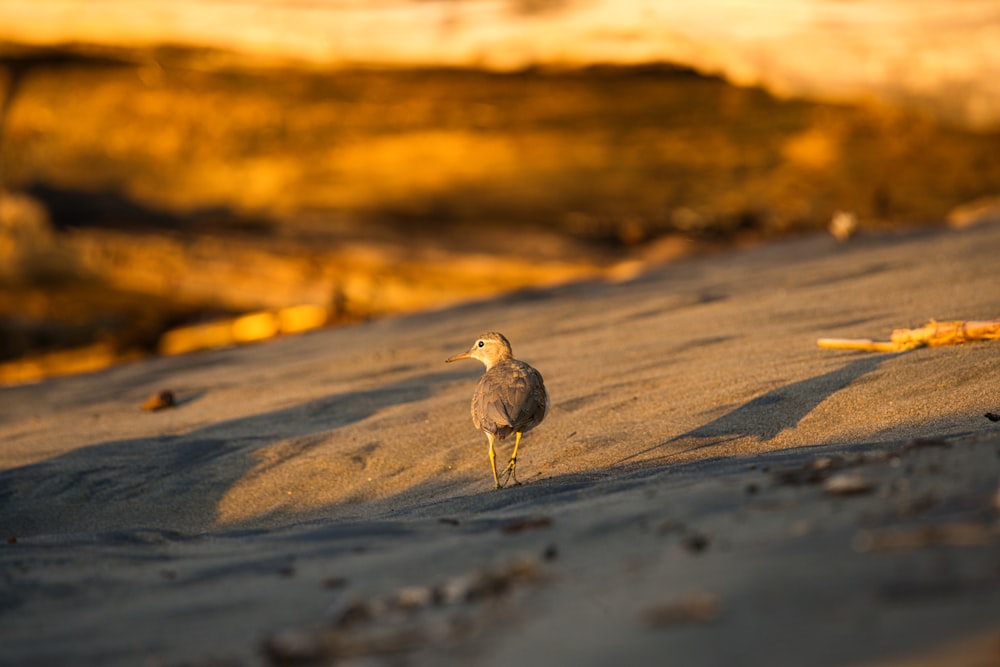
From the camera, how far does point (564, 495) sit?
444cm

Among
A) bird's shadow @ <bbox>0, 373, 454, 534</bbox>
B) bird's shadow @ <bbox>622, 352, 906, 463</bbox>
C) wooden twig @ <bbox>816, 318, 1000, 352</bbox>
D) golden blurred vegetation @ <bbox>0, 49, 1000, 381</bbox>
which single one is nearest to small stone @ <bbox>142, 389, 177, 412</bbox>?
bird's shadow @ <bbox>0, 373, 454, 534</bbox>

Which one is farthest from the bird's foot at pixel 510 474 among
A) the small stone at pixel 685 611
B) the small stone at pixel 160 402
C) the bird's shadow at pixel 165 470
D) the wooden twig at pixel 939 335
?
the small stone at pixel 160 402

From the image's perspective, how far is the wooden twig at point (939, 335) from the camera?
5.77 meters

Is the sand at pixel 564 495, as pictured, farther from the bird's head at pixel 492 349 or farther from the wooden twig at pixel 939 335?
the bird's head at pixel 492 349

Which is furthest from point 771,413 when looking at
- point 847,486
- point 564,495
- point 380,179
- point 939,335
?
point 380,179

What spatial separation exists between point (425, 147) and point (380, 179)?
0.67m

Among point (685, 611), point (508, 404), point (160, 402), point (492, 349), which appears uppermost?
point (160, 402)

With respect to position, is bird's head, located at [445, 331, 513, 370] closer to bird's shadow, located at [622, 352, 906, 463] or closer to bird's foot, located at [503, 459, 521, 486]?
bird's foot, located at [503, 459, 521, 486]

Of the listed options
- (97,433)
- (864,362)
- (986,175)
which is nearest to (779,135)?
(986,175)

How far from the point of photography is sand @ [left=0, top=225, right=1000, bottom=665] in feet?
8.93

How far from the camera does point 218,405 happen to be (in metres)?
7.34

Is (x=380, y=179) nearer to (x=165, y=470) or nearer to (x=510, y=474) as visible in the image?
(x=165, y=470)

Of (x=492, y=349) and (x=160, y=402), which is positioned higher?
(x=160, y=402)

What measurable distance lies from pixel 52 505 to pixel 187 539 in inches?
61.7
